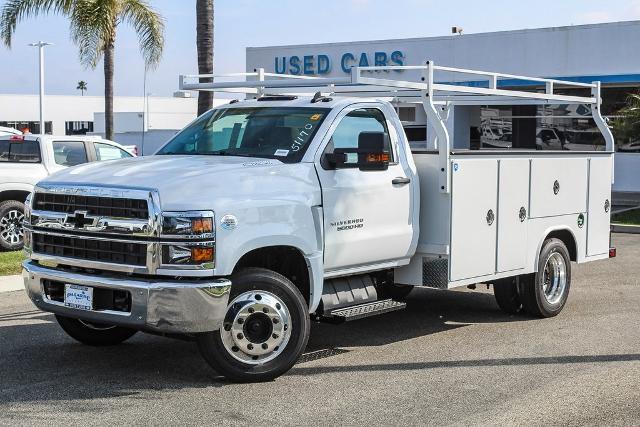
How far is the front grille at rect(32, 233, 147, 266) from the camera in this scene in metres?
6.90

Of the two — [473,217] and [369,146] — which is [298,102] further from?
[473,217]

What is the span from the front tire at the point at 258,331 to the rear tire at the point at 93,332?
157cm

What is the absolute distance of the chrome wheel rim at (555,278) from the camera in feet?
33.8

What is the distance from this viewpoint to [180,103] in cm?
8556

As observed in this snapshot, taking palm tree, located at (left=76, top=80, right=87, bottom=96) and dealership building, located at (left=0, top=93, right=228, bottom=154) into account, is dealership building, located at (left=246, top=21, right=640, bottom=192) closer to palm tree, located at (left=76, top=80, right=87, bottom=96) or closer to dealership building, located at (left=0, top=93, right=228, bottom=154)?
dealership building, located at (left=0, top=93, right=228, bottom=154)

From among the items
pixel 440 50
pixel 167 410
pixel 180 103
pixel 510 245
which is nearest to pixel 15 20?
pixel 440 50

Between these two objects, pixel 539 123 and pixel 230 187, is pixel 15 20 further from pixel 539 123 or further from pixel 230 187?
pixel 230 187

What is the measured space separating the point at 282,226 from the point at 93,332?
85.8 inches

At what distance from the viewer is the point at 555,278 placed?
10.4 m

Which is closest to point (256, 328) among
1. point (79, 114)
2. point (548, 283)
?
point (548, 283)

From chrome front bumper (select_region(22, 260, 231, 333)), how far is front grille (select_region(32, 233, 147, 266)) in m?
0.15

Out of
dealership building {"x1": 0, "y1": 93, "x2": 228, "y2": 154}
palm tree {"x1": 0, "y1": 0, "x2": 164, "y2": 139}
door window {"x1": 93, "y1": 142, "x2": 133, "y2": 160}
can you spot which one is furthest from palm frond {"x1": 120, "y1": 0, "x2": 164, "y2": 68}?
dealership building {"x1": 0, "y1": 93, "x2": 228, "y2": 154}

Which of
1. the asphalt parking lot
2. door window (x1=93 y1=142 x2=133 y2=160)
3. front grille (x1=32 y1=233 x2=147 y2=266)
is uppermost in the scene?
door window (x1=93 y1=142 x2=133 y2=160)

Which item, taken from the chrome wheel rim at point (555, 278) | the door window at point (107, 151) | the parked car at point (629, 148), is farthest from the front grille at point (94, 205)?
the parked car at point (629, 148)
